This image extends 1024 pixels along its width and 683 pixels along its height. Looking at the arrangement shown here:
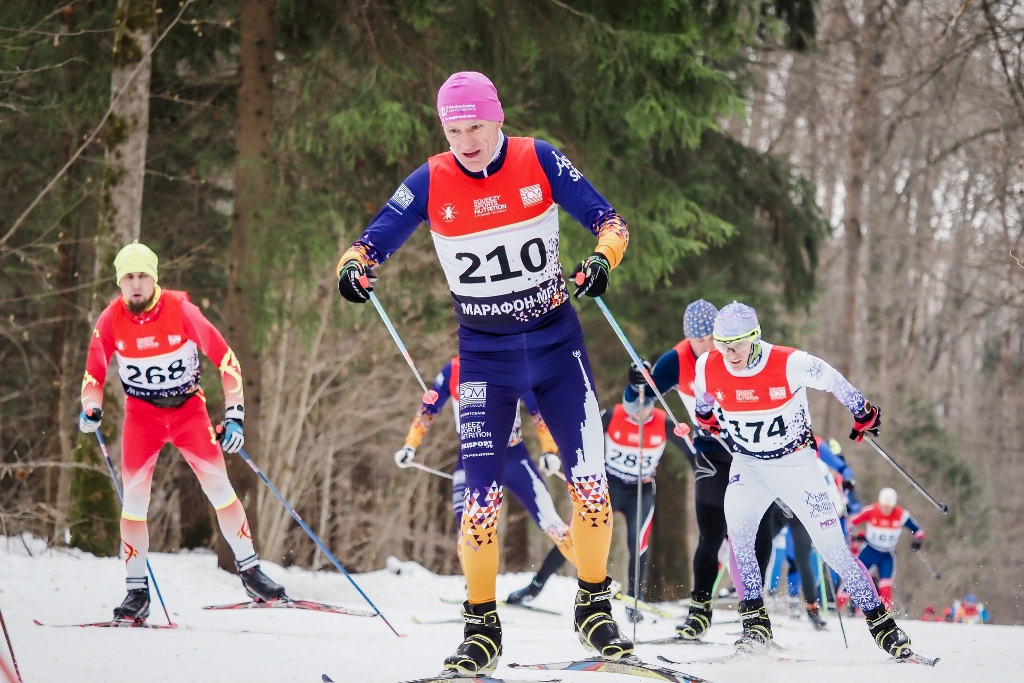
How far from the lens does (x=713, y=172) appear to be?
48.4ft

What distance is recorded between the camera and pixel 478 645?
4289mm

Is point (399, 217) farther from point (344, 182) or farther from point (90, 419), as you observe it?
point (344, 182)

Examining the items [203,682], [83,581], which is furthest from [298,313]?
[203,682]

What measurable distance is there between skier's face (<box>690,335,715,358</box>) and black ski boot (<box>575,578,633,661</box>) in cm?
286

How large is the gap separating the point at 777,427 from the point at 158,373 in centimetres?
361

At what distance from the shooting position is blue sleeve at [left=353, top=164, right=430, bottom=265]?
4.45 m

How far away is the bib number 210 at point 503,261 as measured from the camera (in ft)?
14.2

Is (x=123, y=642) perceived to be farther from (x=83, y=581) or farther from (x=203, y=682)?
(x=83, y=581)

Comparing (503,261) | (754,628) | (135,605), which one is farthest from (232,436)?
(754,628)

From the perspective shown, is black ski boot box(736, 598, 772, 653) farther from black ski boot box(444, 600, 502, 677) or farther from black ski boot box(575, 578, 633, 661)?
black ski boot box(444, 600, 502, 677)

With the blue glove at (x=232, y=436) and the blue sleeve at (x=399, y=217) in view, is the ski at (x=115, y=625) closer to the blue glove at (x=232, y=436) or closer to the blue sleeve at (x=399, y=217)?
the blue glove at (x=232, y=436)

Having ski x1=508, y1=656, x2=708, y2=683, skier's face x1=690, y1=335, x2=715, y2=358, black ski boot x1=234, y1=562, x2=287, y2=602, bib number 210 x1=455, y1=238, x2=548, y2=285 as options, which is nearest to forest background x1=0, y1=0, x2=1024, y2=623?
black ski boot x1=234, y1=562, x2=287, y2=602

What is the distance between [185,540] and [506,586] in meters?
3.65

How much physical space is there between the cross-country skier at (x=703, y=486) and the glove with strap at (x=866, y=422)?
1413mm
